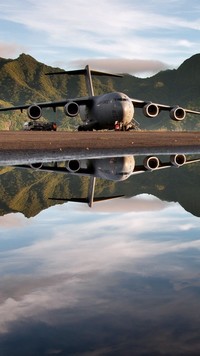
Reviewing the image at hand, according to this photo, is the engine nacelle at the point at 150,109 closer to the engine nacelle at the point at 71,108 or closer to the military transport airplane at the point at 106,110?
the military transport airplane at the point at 106,110

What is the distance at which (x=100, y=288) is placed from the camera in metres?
5.25

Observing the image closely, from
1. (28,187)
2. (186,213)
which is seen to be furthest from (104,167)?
(186,213)

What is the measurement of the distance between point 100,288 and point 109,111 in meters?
50.3

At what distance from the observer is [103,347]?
385cm

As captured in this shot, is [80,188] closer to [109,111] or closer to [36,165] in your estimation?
[36,165]

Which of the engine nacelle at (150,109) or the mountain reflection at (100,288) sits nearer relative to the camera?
the mountain reflection at (100,288)

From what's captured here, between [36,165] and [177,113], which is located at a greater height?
[177,113]

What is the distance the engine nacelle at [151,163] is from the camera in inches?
820

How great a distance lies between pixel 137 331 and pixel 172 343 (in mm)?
350

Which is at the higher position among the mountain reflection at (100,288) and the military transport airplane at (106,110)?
the military transport airplane at (106,110)

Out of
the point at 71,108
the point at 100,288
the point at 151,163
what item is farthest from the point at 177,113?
the point at 100,288

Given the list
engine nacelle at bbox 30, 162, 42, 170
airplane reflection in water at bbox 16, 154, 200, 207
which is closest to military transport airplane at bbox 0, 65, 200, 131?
airplane reflection in water at bbox 16, 154, 200, 207

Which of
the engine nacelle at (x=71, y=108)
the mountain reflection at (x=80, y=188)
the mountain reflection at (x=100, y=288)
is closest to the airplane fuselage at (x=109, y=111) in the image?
the engine nacelle at (x=71, y=108)

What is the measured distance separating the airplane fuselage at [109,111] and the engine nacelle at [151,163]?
1130 inches
